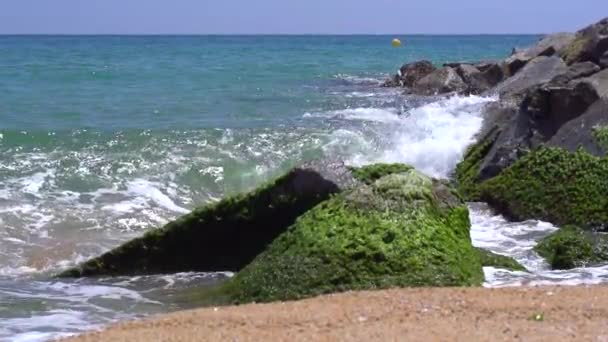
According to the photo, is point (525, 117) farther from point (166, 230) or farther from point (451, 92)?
point (451, 92)

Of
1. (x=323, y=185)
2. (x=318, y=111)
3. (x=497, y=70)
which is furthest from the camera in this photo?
(x=497, y=70)

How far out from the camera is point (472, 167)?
45.5 ft

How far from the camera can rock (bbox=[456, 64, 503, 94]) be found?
26.6 m

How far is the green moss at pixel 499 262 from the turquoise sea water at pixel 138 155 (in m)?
2.45

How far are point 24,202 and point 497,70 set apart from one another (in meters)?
16.8

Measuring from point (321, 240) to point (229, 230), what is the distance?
4.11ft

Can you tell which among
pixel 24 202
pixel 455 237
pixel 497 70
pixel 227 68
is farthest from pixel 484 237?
pixel 227 68

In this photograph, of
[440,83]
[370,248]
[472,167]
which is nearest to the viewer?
[370,248]

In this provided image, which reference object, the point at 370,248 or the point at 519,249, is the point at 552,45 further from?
the point at 370,248

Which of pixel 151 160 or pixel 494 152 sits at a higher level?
pixel 494 152

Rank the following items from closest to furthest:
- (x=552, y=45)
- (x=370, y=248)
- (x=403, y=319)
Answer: (x=403, y=319)
(x=370, y=248)
(x=552, y=45)

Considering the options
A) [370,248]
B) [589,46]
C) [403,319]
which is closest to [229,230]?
[370,248]

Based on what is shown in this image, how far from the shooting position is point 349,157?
1769 cm

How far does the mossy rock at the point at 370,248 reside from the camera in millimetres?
7953
